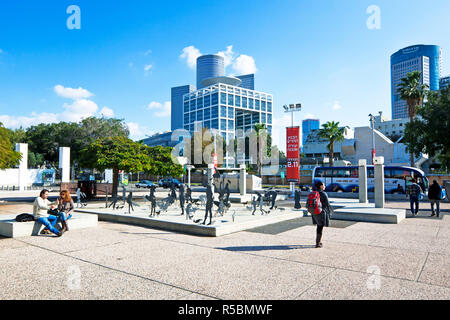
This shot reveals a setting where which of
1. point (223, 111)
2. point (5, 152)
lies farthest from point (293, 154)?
point (223, 111)

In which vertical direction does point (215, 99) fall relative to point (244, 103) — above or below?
below

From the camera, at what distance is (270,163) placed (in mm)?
80375

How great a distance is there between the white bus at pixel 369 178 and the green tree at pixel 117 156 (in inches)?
620

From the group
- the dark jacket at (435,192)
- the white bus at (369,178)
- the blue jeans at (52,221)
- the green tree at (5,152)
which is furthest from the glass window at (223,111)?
the blue jeans at (52,221)

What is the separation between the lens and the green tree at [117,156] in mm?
18859

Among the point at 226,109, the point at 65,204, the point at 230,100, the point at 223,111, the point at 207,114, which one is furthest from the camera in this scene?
the point at 207,114

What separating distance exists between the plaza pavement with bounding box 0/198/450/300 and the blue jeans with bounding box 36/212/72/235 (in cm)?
30

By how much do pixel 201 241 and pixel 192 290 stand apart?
13.0 feet

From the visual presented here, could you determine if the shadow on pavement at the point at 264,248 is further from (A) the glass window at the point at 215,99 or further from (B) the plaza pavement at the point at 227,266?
(A) the glass window at the point at 215,99

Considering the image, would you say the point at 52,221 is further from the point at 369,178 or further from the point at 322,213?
the point at 369,178

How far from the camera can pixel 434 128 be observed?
2570 cm

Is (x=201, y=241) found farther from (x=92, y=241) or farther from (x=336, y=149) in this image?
(x=336, y=149)

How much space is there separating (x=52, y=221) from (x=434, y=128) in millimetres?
28777
